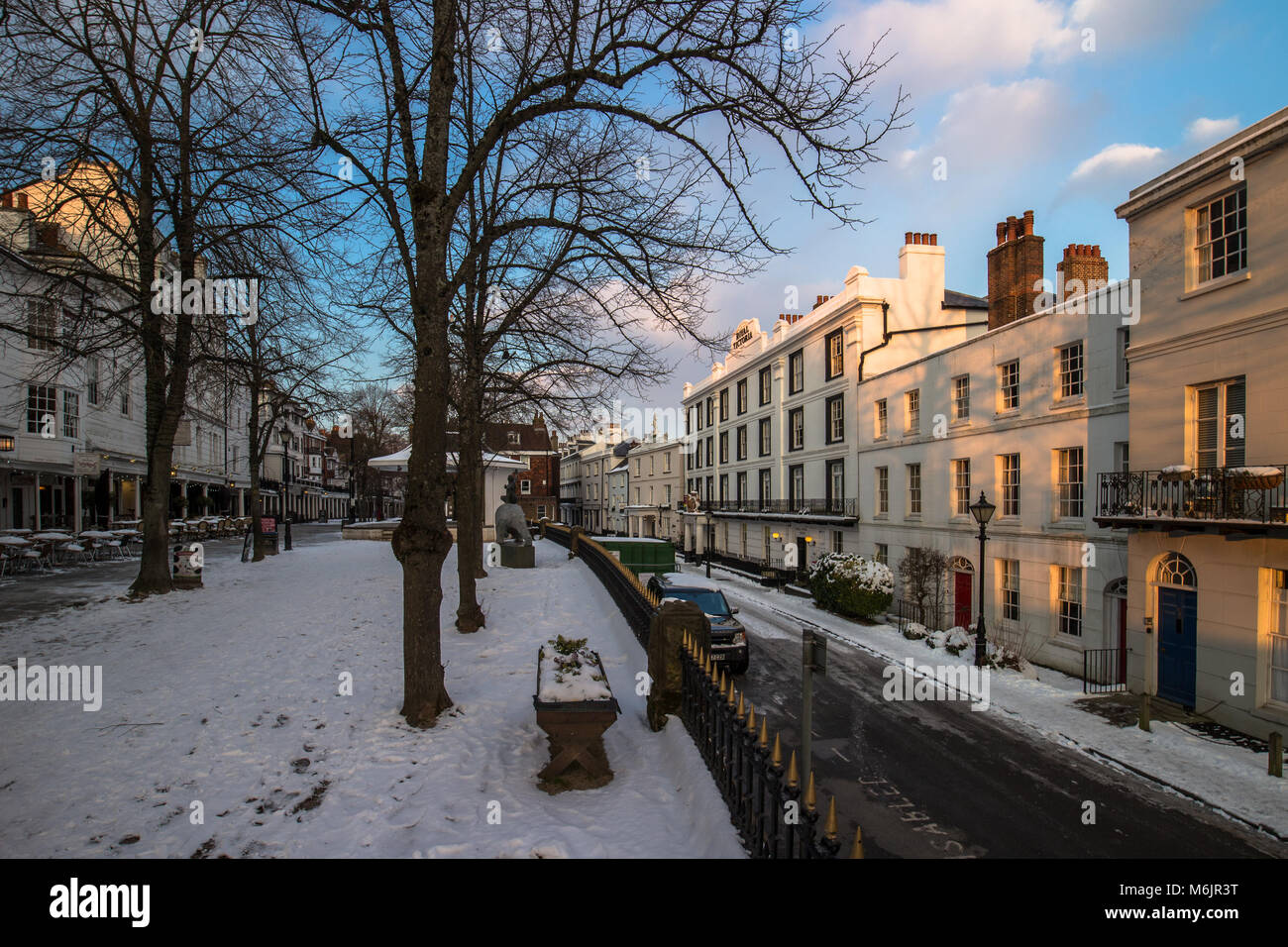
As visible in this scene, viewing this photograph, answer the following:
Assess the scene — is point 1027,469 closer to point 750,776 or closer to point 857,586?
point 857,586

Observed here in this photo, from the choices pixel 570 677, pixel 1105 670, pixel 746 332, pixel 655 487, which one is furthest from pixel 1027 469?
pixel 655 487

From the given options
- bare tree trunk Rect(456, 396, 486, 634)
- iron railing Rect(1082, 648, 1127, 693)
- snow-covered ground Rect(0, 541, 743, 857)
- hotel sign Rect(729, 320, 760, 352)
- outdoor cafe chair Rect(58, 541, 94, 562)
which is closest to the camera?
snow-covered ground Rect(0, 541, 743, 857)

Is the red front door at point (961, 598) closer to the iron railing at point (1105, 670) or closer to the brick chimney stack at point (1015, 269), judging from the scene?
the iron railing at point (1105, 670)

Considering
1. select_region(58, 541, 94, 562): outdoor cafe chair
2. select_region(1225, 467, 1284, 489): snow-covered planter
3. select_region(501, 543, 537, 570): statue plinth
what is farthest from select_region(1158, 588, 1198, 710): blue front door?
select_region(58, 541, 94, 562): outdoor cafe chair

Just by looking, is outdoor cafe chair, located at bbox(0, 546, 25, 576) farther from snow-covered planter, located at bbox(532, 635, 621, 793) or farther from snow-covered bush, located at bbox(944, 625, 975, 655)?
snow-covered bush, located at bbox(944, 625, 975, 655)

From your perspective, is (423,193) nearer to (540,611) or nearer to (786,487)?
(540,611)

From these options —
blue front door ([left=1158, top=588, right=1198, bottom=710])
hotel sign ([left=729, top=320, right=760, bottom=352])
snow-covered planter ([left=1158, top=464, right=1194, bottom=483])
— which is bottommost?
blue front door ([left=1158, top=588, right=1198, bottom=710])

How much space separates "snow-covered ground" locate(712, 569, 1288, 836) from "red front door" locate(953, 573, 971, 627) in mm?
4368

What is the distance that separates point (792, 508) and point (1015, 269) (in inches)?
665

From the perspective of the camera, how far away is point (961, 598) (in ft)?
71.5

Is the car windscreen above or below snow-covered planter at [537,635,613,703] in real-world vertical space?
below

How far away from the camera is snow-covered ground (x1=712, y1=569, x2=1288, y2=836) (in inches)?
347

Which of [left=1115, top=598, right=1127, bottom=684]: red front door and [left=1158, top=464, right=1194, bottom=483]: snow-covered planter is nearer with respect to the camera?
[left=1158, top=464, right=1194, bottom=483]: snow-covered planter

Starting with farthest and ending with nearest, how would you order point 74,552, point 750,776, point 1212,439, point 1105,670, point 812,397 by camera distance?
point 812,397 < point 74,552 < point 1105,670 < point 1212,439 < point 750,776
